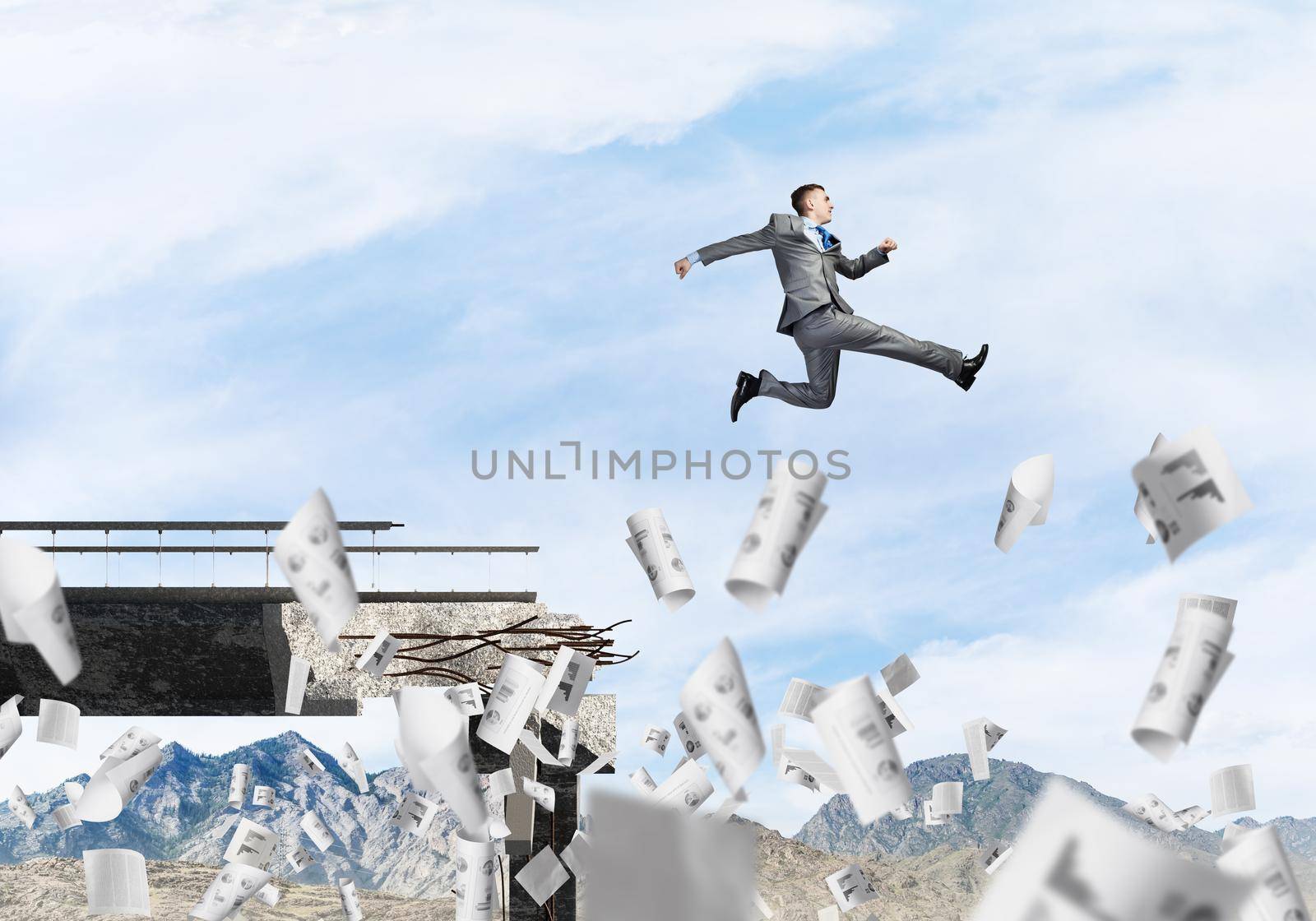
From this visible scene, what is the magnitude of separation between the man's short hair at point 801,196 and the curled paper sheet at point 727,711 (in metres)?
6.19

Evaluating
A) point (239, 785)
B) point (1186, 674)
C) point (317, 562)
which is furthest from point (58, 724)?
point (1186, 674)

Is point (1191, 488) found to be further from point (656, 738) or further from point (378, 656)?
point (656, 738)

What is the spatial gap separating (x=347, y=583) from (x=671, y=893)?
4.29 ft

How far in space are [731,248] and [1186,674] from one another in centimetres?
583

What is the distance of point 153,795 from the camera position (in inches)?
1236

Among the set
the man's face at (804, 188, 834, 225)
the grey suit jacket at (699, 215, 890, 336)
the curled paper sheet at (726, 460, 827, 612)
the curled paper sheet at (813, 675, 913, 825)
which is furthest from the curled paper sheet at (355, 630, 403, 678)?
the man's face at (804, 188, 834, 225)

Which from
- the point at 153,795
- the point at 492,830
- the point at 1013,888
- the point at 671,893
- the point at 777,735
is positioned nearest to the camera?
the point at 1013,888

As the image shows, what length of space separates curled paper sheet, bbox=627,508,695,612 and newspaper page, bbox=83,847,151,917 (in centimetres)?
206

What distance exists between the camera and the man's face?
863 cm

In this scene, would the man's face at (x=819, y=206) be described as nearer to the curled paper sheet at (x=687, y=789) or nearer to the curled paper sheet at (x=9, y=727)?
the curled paper sheet at (x=687, y=789)

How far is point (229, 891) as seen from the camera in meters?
4.30

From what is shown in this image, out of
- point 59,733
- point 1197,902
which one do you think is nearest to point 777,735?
point 59,733

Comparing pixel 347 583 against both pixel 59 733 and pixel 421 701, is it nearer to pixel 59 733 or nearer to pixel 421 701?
pixel 421 701

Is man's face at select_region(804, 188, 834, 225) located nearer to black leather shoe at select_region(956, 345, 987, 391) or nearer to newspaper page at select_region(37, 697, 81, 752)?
black leather shoe at select_region(956, 345, 987, 391)
